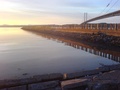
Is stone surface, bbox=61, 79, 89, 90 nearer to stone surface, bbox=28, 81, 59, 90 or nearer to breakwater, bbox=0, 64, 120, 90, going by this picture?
breakwater, bbox=0, 64, 120, 90

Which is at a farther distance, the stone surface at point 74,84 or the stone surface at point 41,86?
the stone surface at point 41,86

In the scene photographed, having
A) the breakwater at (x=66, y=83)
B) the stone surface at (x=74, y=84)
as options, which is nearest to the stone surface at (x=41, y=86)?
the breakwater at (x=66, y=83)

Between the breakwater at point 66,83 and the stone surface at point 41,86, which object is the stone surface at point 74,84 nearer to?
the breakwater at point 66,83

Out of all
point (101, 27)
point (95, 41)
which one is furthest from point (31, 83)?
point (101, 27)

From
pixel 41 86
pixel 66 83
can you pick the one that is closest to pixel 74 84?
pixel 66 83

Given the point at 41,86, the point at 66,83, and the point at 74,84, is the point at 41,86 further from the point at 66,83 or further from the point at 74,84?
the point at 74,84

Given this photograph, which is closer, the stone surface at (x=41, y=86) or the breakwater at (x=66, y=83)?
the breakwater at (x=66, y=83)

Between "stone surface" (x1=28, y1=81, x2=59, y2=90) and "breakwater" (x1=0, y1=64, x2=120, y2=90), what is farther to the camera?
"stone surface" (x1=28, y1=81, x2=59, y2=90)

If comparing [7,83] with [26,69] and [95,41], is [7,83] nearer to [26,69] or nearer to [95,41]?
[26,69]

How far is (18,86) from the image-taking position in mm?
6863

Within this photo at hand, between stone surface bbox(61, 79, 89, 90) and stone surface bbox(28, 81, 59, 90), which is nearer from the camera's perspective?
stone surface bbox(61, 79, 89, 90)

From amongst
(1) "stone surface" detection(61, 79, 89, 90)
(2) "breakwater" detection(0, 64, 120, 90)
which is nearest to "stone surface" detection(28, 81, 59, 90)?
(2) "breakwater" detection(0, 64, 120, 90)

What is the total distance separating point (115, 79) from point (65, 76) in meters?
1.67

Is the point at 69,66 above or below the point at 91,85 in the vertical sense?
below
